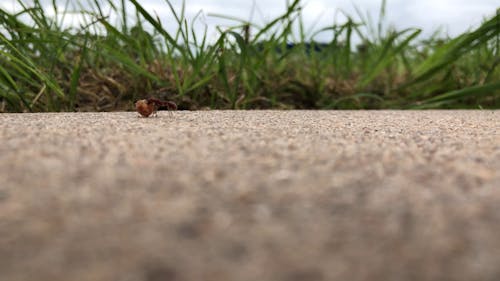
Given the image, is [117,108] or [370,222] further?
[117,108]

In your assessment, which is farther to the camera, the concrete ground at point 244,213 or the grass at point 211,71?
the grass at point 211,71

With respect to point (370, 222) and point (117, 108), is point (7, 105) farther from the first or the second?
point (370, 222)

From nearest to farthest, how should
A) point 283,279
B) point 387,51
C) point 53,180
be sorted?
point 283,279 → point 53,180 → point 387,51

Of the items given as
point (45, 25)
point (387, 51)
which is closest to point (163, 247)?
point (45, 25)

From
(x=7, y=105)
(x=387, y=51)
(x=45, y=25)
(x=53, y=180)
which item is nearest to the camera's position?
(x=53, y=180)

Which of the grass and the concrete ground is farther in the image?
the grass

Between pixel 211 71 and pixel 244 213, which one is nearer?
pixel 244 213

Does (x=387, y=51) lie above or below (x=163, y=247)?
above
